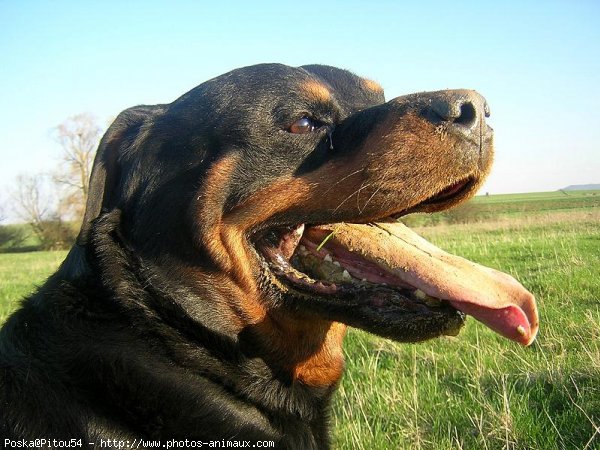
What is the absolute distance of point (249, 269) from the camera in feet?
9.52

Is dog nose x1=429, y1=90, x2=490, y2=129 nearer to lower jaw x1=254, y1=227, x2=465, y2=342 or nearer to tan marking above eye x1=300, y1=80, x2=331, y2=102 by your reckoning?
tan marking above eye x1=300, y1=80, x2=331, y2=102

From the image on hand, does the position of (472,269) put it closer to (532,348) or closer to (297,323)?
(297,323)

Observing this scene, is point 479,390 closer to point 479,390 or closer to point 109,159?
point 479,390

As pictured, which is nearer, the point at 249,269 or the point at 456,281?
the point at 456,281

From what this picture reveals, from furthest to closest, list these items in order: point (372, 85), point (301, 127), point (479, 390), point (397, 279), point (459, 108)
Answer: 1. point (479, 390)
2. point (372, 85)
3. point (301, 127)
4. point (397, 279)
5. point (459, 108)

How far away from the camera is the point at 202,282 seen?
288 cm

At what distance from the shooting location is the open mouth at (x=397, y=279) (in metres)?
2.68

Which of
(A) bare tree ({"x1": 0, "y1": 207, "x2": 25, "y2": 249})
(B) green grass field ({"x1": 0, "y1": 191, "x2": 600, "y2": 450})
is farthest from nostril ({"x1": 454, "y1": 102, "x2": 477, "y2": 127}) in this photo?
A: (A) bare tree ({"x1": 0, "y1": 207, "x2": 25, "y2": 249})

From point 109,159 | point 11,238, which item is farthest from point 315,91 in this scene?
point 11,238

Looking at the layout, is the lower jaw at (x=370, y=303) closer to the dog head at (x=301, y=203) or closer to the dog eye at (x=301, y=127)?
the dog head at (x=301, y=203)

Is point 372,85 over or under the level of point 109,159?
over

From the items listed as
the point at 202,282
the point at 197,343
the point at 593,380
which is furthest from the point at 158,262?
the point at 593,380

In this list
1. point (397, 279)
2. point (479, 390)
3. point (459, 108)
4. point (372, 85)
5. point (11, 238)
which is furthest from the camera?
point (11, 238)

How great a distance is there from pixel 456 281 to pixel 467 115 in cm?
80
